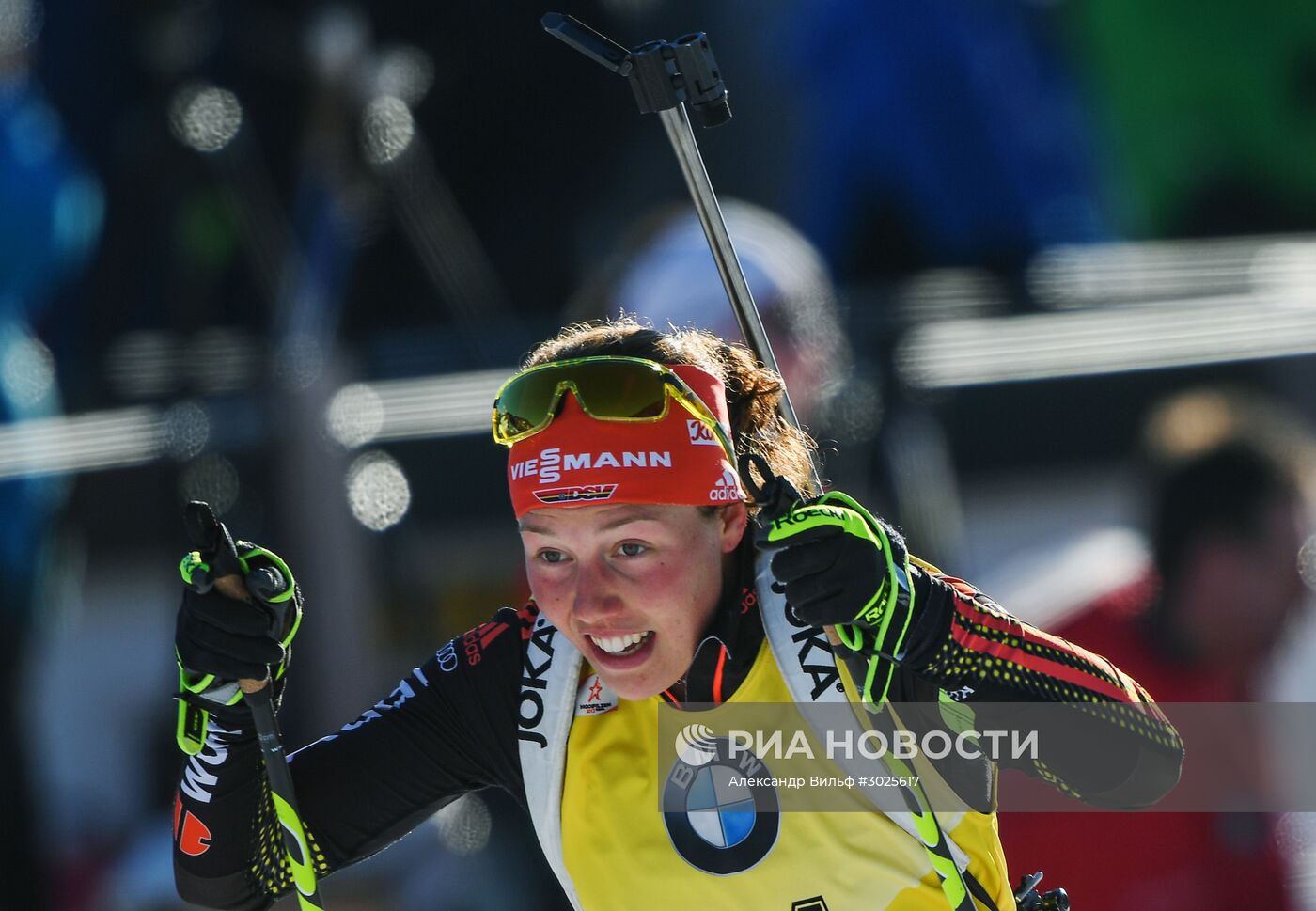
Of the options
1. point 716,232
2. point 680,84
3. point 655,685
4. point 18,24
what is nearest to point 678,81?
point 680,84

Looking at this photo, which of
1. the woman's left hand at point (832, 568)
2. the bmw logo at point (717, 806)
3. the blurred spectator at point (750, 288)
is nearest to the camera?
the woman's left hand at point (832, 568)

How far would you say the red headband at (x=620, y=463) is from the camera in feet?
7.14

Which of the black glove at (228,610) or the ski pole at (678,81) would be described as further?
the ski pole at (678,81)

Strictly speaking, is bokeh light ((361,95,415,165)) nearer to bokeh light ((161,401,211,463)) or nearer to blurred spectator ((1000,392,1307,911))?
bokeh light ((161,401,211,463))

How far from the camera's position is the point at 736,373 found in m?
2.47

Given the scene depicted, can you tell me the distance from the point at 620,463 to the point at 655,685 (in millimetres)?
285

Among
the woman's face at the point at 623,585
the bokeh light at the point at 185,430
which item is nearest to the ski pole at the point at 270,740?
the woman's face at the point at 623,585

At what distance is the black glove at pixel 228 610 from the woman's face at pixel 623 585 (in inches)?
12.8

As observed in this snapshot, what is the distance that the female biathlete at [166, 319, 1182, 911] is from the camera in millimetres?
2107

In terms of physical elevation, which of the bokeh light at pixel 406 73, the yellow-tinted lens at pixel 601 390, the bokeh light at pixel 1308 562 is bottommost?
the yellow-tinted lens at pixel 601 390

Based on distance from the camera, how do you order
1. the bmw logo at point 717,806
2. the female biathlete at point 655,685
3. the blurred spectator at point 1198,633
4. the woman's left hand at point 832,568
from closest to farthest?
the woman's left hand at point 832,568
the female biathlete at point 655,685
the bmw logo at point 717,806
the blurred spectator at point 1198,633

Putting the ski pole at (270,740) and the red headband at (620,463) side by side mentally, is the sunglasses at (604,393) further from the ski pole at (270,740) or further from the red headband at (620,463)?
the ski pole at (270,740)

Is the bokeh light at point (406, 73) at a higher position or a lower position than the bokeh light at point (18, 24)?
higher

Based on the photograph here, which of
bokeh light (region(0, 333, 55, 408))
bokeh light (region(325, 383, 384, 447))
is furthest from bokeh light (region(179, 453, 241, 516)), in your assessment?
bokeh light (region(0, 333, 55, 408))
